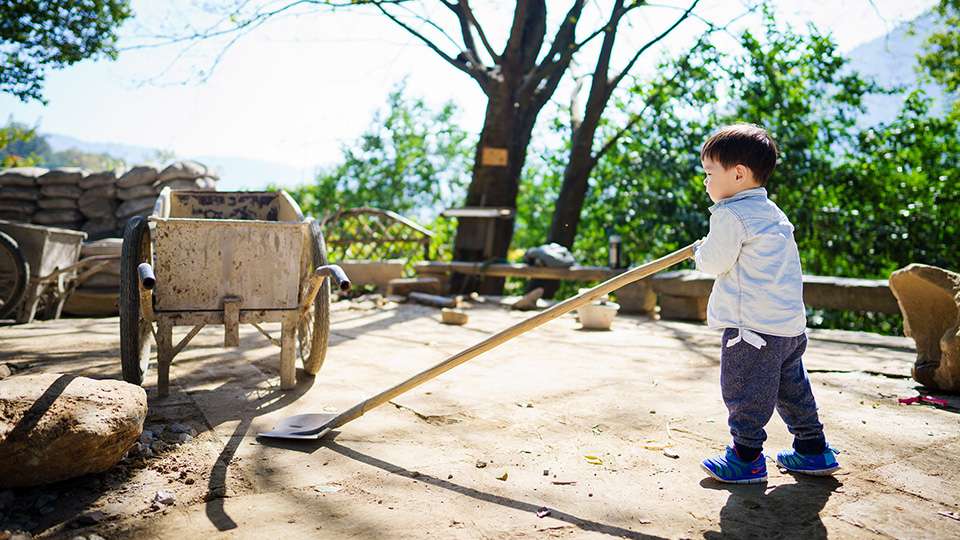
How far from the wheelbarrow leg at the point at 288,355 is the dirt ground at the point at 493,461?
8 cm

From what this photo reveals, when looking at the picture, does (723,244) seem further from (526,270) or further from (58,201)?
(58,201)

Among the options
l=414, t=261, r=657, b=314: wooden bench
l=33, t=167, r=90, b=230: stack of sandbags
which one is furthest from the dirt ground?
l=33, t=167, r=90, b=230: stack of sandbags

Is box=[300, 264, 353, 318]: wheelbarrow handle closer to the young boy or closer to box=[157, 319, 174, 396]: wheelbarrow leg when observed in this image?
box=[157, 319, 174, 396]: wheelbarrow leg

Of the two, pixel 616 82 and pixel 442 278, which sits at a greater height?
pixel 616 82

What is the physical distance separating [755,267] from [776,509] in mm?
736

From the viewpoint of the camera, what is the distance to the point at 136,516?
162 cm

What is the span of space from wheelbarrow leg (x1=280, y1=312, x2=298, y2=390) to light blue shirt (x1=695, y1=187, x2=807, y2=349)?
6.37ft

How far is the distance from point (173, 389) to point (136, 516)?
4.59 feet

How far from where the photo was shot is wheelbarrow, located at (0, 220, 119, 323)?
4.88m

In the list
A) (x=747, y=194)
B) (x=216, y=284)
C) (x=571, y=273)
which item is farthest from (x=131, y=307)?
(x=571, y=273)

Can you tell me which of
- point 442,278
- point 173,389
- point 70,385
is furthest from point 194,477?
point 442,278

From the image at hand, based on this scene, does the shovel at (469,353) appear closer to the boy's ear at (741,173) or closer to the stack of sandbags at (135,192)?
the boy's ear at (741,173)

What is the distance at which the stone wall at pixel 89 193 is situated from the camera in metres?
8.27

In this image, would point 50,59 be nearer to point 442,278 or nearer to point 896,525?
point 442,278
